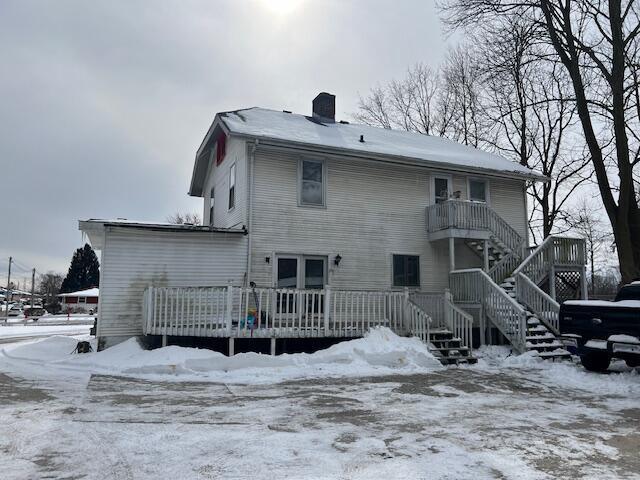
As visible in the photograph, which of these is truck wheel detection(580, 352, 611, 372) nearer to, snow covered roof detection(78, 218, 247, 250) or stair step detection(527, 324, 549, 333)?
stair step detection(527, 324, 549, 333)

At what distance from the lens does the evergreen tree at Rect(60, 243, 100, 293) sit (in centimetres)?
7562

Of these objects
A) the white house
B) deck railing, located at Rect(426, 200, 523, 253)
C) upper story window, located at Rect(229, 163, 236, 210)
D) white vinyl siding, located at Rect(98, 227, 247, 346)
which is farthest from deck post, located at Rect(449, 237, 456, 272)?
upper story window, located at Rect(229, 163, 236, 210)

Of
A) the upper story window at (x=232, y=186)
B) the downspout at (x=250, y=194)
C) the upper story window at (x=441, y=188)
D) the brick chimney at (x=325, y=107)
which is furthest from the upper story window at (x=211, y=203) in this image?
the upper story window at (x=441, y=188)

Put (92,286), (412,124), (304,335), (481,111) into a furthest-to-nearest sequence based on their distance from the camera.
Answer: (92,286) → (412,124) → (481,111) → (304,335)

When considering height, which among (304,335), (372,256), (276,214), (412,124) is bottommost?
(304,335)

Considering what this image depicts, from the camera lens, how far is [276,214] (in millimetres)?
14648

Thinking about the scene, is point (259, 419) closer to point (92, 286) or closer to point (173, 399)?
point (173, 399)

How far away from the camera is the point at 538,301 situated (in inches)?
550

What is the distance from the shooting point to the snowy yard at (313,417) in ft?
15.3

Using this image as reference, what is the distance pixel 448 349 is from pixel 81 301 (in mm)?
63614

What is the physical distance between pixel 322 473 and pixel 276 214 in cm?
1068

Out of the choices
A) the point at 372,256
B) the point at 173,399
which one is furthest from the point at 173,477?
the point at 372,256

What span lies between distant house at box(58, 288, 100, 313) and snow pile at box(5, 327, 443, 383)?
5156cm

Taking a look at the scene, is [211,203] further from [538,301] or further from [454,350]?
[538,301]
